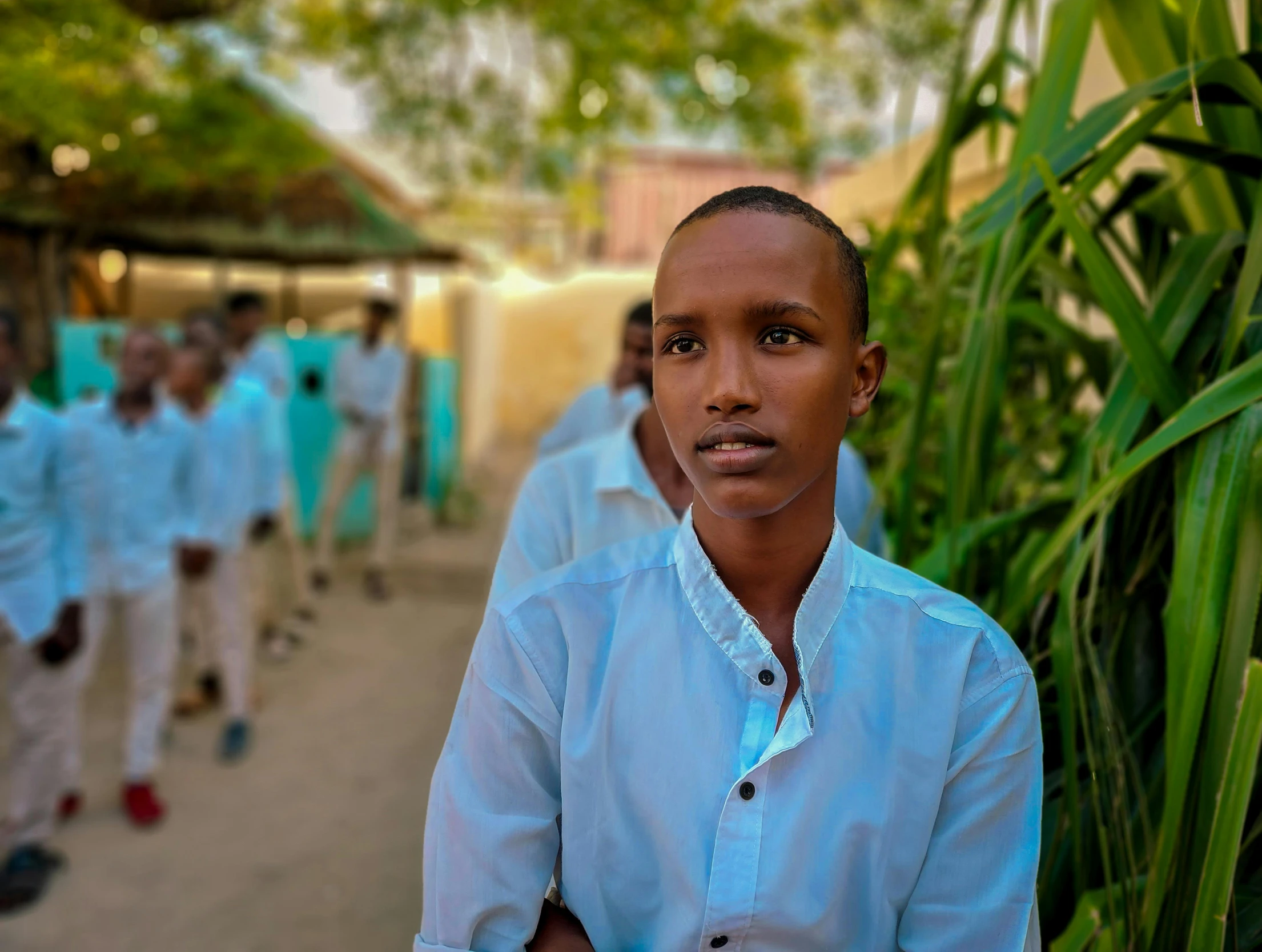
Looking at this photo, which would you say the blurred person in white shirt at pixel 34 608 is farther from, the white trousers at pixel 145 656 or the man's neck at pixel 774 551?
the man's neck at pixel 774 551

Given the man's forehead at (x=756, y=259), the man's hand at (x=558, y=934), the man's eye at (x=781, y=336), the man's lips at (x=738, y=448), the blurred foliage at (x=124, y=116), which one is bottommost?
the man's hand at (x=558, y=934)

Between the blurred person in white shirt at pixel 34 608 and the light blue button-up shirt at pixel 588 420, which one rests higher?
the light blue button-up shirt at pixel 588 420

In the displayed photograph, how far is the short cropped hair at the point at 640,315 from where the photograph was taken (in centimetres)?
234

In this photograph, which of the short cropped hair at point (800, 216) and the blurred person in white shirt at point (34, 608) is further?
the blurred person in white shirt at point (34, 608)

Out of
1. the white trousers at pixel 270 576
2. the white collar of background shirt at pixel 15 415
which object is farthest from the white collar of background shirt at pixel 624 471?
the white trousers at pixel 270 576

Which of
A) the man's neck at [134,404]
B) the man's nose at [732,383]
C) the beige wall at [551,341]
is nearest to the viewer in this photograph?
the man's nose at [732,383]

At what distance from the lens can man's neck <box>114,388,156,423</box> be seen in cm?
380

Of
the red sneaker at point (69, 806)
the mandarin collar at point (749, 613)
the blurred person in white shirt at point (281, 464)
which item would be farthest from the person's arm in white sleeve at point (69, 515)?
the mandarin collar at point (749, 613)

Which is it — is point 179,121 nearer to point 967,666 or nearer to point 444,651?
point 444,651

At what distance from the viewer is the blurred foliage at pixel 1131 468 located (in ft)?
4.09

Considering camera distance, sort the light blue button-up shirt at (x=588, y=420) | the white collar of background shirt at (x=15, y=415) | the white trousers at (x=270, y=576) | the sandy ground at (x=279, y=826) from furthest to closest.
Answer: the white trousers at (x=270, y=576) → the white collar of background shirt at (x=15, y=415) → the sandy ground at (x=279, y=826) → the light blue button-up shirt at (x=588, y=420)

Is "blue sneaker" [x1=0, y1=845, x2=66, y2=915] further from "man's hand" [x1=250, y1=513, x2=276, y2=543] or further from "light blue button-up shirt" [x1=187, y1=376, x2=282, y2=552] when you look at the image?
"man's hand" [x1=250, y1=513, x2=276, y2=543]

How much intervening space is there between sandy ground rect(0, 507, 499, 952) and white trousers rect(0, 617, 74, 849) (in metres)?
0.22

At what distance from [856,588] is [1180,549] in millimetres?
468
